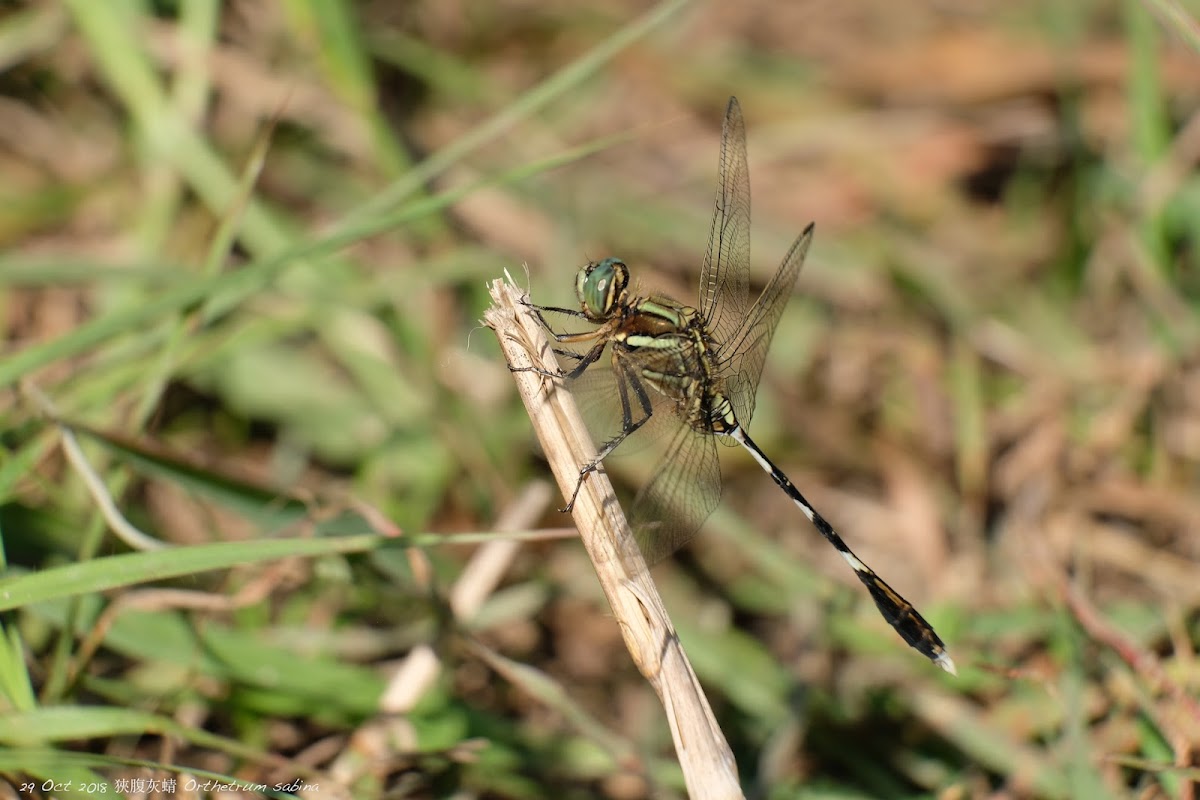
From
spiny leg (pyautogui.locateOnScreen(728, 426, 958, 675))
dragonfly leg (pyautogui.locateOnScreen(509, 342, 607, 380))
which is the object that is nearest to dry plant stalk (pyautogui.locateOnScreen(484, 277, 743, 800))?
dragonfly leg (pyautogui.locateOnScreen(509, 342, 607, 380))

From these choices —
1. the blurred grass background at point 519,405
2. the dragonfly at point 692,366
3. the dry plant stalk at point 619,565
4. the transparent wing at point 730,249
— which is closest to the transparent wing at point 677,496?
the dragonfly at point 692,366

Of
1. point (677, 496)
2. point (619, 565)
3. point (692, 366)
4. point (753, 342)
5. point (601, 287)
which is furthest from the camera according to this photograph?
point (753, 342)

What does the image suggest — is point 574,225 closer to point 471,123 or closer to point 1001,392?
point 471,123

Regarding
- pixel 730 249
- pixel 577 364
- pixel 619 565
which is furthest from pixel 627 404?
pixel 619 565

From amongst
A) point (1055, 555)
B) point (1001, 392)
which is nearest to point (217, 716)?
point (1055, 555)

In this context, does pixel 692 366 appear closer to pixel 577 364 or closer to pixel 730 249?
pixel 577 364

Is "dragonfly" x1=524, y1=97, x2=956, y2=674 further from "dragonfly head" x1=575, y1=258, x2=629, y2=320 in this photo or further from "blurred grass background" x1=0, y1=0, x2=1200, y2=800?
"blurred grass background" x1=0, y1=0, x2=1200, y2=800

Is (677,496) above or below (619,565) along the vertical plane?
above
